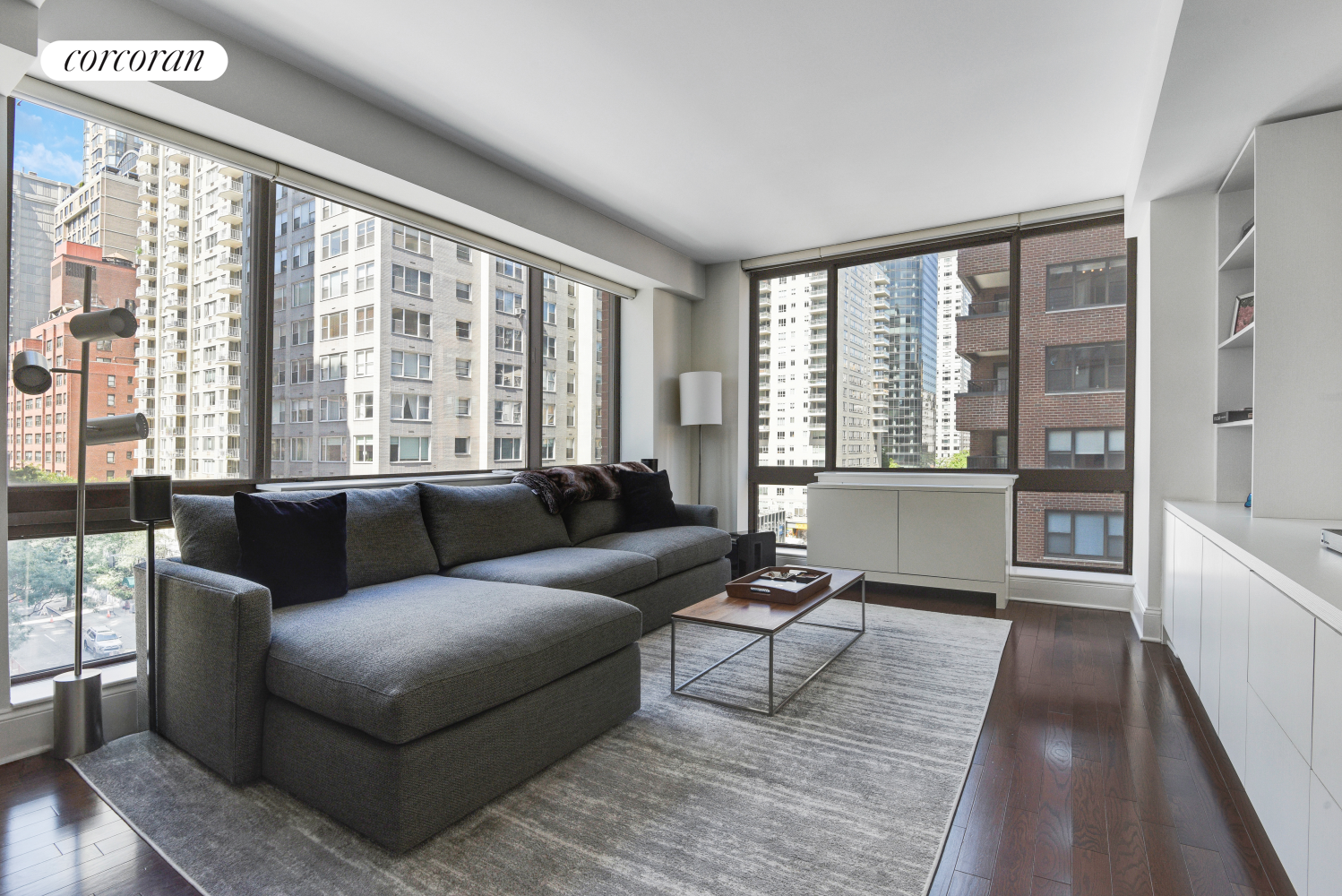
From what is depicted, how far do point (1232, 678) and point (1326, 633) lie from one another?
819mm

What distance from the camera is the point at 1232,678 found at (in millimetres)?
1886

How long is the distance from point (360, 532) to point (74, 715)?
101 centimetres

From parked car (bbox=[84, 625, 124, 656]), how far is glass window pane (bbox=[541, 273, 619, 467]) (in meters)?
2.52

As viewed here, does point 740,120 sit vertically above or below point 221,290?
above

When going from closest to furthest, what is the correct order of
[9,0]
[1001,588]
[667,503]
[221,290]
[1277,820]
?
[1277,820] < [9,0] < [221,290] < [1001,588] < [667,503]

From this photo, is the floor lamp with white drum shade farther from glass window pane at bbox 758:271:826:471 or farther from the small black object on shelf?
the small black object on shelf

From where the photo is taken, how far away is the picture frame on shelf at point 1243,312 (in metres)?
3.03

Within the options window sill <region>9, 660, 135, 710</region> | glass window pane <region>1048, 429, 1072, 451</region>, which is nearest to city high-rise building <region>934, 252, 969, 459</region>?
glass window pane <region>1048, 429, 1072, 451</region>

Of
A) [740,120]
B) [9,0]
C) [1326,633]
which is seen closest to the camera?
[1326,633]

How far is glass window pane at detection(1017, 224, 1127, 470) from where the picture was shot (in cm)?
425

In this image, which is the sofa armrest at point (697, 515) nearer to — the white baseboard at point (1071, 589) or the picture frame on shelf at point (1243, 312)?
the white baseboard at point (1071, 589)

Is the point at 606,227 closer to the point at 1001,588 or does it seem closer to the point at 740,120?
the point at 740,120

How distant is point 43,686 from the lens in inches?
88.8

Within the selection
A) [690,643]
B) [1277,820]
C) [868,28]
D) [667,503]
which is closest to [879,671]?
[690,643]
